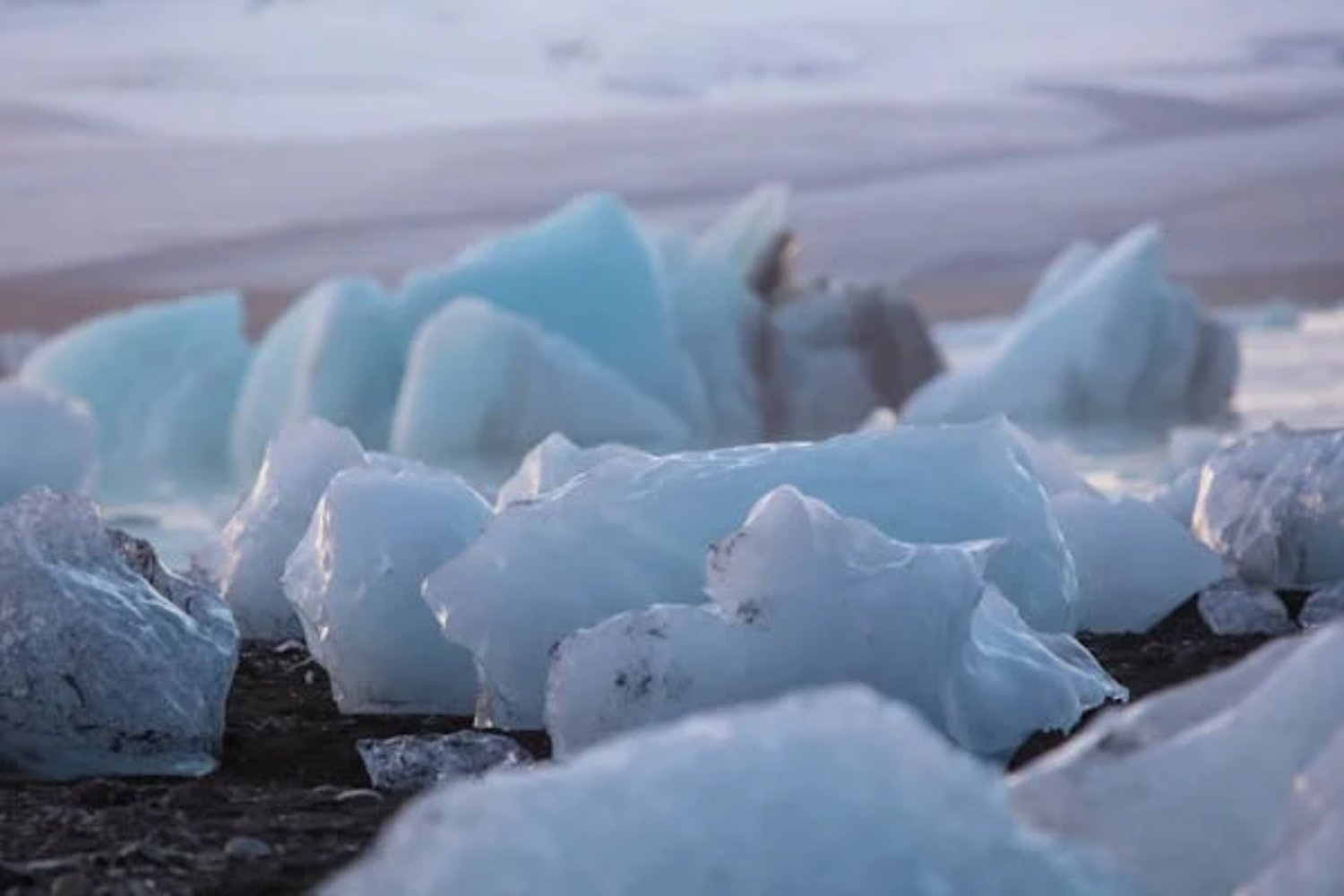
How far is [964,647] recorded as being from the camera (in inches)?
113

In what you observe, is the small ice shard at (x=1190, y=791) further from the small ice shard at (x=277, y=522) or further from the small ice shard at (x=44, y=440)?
the small ice shard at (x=44, y=440)

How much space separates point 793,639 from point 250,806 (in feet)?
2.24

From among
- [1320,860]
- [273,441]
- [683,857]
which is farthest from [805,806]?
[273,441]

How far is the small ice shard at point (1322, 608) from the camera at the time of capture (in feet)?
12.7

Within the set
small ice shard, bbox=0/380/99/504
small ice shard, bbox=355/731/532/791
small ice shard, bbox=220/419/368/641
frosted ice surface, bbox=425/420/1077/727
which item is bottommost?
small ice shard, bbox=0/380/99/504

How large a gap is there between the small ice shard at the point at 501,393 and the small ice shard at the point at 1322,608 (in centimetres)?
1121

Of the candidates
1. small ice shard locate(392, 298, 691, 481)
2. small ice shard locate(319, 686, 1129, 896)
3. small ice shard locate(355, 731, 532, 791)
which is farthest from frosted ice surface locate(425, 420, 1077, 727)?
small ice shard locate(392, 298, 691, 481)

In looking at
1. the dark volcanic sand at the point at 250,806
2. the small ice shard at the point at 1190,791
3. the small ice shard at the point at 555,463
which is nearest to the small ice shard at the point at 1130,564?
the dark volcanic sand at the point at 250,806

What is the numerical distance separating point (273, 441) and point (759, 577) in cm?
213

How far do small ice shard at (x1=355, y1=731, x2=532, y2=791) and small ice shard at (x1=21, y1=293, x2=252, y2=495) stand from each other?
13.3 m

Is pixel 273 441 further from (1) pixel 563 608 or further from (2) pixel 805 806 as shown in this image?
(2) pixel 805 806

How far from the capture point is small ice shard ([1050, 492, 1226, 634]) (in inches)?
165

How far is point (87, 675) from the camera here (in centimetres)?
294

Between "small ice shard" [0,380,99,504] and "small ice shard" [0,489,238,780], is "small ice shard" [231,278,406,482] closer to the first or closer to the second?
"small ice shard" [0,380,99,504]
